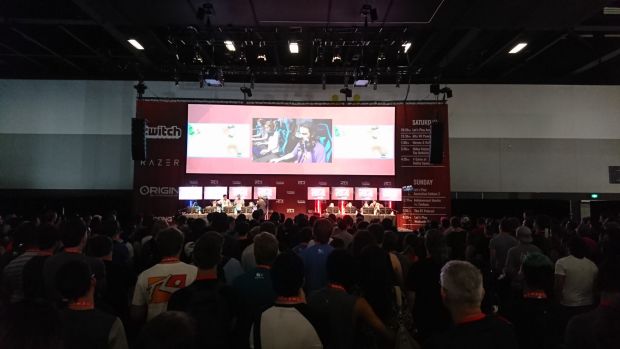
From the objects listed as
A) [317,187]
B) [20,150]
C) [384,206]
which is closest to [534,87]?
[384,206]

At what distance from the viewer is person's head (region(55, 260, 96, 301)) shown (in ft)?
7.13

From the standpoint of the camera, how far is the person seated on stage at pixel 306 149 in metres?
13.3

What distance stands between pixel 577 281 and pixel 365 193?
955 centimetres

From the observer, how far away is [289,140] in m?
13.4

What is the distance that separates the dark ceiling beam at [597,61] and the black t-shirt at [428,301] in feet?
39.2

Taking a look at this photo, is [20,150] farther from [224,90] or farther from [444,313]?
[444,313]

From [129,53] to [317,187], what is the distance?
21.7ft

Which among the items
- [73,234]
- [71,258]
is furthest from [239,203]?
[71,258]

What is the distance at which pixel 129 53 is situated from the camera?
12539 mm

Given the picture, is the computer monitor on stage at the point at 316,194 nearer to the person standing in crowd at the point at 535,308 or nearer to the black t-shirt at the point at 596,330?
the person standing in crowd at the point at 535,308

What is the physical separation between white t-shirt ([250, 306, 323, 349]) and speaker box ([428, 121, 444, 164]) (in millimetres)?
10778

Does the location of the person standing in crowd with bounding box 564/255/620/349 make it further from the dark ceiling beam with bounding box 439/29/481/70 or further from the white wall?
the white wall

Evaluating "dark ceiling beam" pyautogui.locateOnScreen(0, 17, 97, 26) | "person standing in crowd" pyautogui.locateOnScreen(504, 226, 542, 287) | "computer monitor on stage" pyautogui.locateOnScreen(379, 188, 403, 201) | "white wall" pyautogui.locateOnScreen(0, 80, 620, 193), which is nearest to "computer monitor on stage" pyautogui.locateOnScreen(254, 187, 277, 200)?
"white wall" pyautogui.locateOnScreen(0, 80, 620, 193)

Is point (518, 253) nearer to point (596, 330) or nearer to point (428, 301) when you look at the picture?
point (428, 301)
